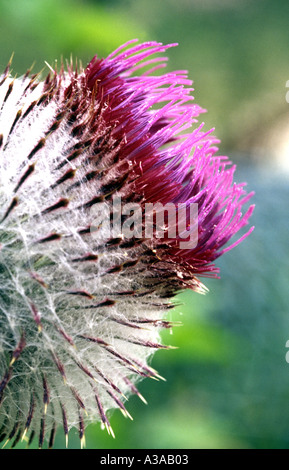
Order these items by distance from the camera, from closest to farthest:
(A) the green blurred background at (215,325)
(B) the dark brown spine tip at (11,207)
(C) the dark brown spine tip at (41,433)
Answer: (B) the dark brown spine tip at (11,207) < (C) the dark brown spine tip at (41,433) < (A) the green blurred background at (215,325)

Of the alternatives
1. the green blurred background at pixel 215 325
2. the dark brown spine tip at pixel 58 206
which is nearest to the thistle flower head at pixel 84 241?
the dark brown spine tip at pixel 58 206

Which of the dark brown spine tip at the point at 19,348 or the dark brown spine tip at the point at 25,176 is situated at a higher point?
the dark brown spine tip at the point at 25,176

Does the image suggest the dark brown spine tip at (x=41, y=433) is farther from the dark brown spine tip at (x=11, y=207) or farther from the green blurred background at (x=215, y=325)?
the green blurred background at (x=215, y=325)

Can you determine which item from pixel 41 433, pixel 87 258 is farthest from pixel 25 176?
pixel 41 433

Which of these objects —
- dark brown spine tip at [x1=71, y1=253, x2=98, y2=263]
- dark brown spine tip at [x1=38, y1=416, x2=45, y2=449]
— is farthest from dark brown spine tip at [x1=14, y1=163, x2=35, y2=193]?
dark brown spine tip at [x1=38, y1=416, x2=45, y2=449]

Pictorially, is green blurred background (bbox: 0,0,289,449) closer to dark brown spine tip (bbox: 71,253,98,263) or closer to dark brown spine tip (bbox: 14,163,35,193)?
dark brown spine tip (bbox: 71,253,98,263)

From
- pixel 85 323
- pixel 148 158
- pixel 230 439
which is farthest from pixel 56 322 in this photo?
pixel 230 439

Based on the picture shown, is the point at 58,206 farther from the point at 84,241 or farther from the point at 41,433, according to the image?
the point at 41,433

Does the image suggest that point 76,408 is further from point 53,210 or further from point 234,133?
point 234,133

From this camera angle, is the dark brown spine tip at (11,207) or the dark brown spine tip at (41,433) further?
the dark brown spine tip at (41,433)
